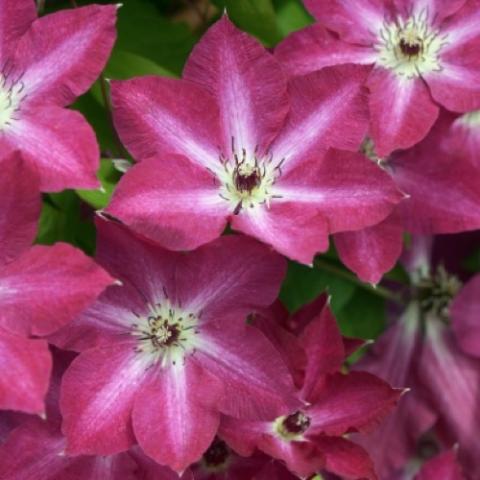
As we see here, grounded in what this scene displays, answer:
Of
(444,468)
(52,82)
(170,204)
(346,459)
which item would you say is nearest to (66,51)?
(52,82)

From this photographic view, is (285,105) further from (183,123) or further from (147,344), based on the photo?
(147,344)

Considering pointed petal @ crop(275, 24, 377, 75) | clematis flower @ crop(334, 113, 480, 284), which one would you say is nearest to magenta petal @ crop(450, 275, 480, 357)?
clematis flower @ crop(334, 113, 480, 284)

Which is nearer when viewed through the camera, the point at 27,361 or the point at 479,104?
the point at 27,361

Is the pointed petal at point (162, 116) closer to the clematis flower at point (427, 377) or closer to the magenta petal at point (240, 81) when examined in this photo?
the magenta petal at point (240, 81)

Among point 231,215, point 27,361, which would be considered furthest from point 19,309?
point 231,215

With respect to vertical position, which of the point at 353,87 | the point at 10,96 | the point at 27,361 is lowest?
the point at 27,361

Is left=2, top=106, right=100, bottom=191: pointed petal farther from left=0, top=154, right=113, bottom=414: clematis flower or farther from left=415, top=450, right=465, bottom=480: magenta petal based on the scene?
left=415, top=450, right=465, bottom=480: magenta petal

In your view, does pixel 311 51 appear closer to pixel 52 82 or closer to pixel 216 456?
pixel 52 82
